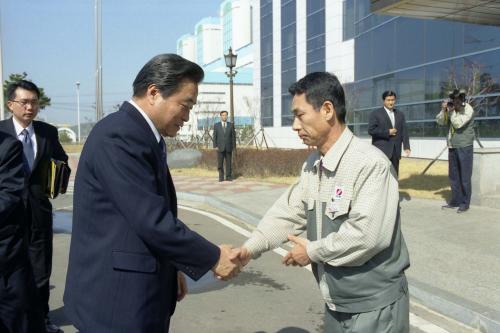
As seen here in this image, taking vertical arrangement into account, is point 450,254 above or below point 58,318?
above

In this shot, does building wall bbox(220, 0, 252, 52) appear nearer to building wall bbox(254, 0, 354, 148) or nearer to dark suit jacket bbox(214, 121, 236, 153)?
building wall bbox(254, 0, 354, 148)

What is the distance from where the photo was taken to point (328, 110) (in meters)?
2.19

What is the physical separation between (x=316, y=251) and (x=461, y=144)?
6.78 metres

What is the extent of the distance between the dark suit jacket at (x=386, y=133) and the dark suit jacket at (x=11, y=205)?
6707 mm

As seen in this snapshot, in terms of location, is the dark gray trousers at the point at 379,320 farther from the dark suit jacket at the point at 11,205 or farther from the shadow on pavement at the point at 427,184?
the shadow on pavement at the point at 427,184

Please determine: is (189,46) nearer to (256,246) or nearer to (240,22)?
(240,22)

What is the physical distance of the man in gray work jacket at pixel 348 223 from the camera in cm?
204

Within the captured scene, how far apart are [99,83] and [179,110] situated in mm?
25164

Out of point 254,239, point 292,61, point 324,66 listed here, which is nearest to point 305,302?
point 254,239

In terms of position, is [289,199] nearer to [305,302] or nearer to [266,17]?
[305,302]

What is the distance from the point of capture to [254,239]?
8.40 feet

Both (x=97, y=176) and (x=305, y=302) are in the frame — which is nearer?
(x=97, y=176)

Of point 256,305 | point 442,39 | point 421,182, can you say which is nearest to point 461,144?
point 421,182

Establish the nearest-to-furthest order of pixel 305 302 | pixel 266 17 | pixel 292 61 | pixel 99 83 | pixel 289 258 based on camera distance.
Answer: pixel 289 258, pixel 305 302, pixel 99 83, pixel 292 61, pixel 266 17
